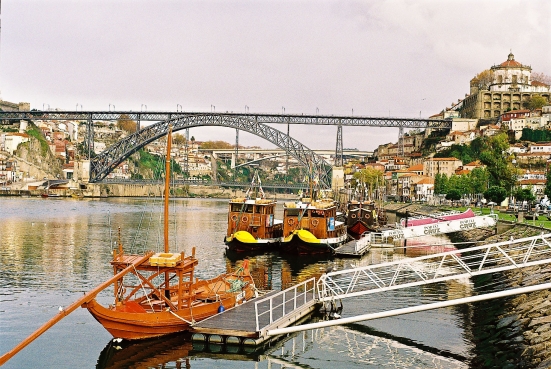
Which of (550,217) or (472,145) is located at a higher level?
(472,145)

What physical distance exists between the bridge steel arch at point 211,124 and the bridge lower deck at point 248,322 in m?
75.2

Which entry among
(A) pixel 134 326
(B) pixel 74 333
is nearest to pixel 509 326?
(A) pixel 134 326

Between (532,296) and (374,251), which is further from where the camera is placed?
(374,251)

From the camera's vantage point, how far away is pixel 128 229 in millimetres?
43531

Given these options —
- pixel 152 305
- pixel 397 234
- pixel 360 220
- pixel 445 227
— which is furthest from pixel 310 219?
pixel 152 305

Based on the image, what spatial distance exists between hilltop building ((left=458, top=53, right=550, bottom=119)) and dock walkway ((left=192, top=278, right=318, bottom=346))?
9685 centimetres

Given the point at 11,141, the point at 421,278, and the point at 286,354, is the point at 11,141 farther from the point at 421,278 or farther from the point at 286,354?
the point at 286,354

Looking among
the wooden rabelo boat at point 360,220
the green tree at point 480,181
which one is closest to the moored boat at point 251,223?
the wooden rabelo boat at point 360,220

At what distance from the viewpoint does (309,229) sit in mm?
30609

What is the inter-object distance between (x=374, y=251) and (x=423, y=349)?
17.6 meters

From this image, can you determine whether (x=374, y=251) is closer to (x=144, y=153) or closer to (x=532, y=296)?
(x=532, y=296)

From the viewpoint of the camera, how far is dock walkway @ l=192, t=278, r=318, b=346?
13109 mm

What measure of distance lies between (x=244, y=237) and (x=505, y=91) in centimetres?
8767

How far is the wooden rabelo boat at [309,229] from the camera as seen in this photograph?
1168 inches
